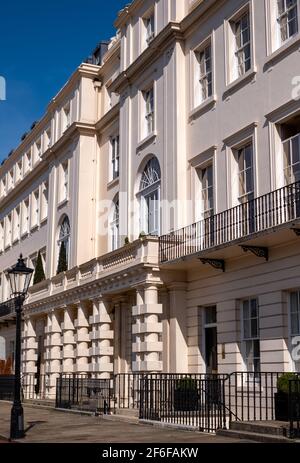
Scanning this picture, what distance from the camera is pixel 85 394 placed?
23.5 metres

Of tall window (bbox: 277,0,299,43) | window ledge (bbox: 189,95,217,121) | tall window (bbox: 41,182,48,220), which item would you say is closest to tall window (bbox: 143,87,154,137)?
window ledge (bbox: 189,95,217,121)

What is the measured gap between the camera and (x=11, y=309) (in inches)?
1501

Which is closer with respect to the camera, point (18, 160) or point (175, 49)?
point (175, 49)

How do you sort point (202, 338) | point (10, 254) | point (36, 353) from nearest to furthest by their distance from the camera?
point (202, 338) < point (36, 353) < point (10, 254)

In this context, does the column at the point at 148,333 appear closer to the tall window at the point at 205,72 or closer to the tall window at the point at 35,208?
the tall window at the point at 205,72

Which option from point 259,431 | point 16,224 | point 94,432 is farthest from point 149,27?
point 16,224

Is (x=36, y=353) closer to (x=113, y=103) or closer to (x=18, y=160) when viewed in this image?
(x=113, y=103)

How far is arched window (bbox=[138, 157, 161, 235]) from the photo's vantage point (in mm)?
24000

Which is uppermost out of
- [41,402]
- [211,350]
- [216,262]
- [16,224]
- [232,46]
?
[232,46]

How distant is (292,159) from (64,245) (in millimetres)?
17017

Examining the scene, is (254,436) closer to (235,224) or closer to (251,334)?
(251,334)

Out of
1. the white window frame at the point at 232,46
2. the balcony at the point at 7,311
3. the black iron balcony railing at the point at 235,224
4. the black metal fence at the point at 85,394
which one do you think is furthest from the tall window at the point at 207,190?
the balcony at the point at 7,311
